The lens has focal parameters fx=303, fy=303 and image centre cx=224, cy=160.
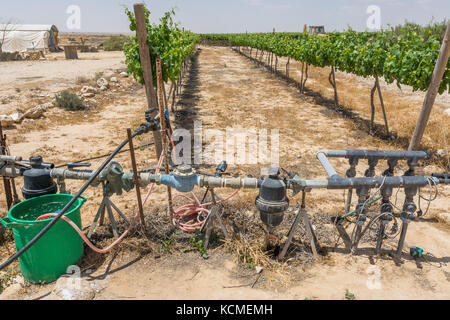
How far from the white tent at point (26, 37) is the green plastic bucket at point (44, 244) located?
34731 mm

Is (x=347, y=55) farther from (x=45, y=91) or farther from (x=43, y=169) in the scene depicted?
(x=45, y=91)

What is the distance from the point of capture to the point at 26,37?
3142cm

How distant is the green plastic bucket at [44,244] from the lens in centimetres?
291

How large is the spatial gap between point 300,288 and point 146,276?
1624mm

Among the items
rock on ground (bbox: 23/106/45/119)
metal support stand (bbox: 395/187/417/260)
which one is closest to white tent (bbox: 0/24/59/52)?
rock on ground (bbox: 23/106/45/119)

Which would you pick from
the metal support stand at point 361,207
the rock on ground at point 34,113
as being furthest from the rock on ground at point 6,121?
the metal support stand at point 361,207

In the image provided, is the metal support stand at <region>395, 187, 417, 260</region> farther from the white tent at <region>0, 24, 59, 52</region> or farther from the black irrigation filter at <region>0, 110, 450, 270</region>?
the white tent at <region>0, 24, 59, 52</region>

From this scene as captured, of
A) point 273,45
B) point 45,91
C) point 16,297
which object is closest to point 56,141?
point 16,297

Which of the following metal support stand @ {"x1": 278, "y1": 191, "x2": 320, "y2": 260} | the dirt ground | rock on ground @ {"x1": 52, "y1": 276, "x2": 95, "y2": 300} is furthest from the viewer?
metal support stand @ {"x1": 278, "y1": 191, "x2": 320, "y2": 260}

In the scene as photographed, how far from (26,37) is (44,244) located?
36.7 m

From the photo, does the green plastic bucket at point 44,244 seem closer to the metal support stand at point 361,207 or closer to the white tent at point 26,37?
the metal support stand at point 361,207

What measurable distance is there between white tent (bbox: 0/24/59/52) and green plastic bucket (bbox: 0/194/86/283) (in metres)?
34.7

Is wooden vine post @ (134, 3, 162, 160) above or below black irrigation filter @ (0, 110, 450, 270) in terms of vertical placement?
above

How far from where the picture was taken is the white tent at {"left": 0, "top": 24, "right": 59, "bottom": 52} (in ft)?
101
